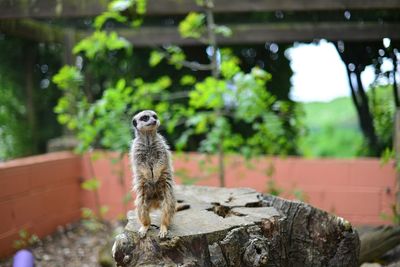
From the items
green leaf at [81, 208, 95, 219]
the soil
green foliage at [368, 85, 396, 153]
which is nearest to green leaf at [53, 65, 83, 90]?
green leaf at [81, 208, 95, 219]

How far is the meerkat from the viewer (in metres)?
2.81

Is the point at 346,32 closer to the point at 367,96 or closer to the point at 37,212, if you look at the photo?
the point at 367,96

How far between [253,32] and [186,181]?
191cm

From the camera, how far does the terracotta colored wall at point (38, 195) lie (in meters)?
4.29

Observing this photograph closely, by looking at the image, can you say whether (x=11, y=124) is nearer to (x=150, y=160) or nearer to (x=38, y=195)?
(x=38, y=195)

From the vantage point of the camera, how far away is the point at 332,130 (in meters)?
7.69

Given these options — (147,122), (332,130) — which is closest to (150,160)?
(147,122)

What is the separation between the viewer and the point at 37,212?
4797 mm

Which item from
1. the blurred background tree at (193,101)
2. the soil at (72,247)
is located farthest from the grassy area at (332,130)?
the soil at (72,247)

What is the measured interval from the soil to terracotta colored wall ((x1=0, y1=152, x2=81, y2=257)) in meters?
0.12

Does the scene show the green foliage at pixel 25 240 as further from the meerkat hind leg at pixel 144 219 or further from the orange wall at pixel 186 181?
the meerkat hind leg at pixel 144 219

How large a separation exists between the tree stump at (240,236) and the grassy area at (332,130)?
9.06 ft

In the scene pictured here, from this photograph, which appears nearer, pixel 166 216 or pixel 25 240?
pixel 166 216

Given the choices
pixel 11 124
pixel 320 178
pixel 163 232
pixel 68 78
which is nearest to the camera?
pixel 163 232
